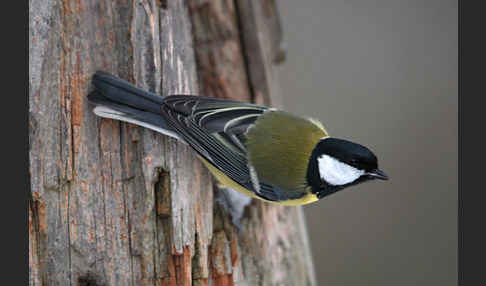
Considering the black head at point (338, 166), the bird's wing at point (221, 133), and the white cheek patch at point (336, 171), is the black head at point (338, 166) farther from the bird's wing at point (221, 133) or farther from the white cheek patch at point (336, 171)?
the bird's wing at point (221, 133)

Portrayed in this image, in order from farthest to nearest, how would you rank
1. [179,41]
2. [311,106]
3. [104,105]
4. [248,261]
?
1. [311,106]
2. [248,261]
3. [179,41]
4. [104,105]

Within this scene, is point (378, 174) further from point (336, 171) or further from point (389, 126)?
point (389, 126)

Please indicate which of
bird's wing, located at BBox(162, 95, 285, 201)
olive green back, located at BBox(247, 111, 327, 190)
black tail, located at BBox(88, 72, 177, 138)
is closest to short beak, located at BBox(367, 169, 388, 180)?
olive green back, located at BBox(247, 111, 327, 190)

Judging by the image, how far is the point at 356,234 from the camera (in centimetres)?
388

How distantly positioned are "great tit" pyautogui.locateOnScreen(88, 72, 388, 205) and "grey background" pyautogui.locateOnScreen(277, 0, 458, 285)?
1861mm

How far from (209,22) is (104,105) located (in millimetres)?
1177

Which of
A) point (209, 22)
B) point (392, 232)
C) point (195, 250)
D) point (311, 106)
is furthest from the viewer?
point (311, 106)

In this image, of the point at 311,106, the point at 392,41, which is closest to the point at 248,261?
the point at 311,106

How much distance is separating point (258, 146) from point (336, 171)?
1.31ft

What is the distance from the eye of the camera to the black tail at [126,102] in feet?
5.83

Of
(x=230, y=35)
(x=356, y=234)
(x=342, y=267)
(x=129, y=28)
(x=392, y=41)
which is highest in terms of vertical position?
(x=392, y=41)

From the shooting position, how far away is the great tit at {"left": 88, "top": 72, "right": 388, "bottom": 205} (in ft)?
6.16

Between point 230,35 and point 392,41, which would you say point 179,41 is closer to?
point 230,35

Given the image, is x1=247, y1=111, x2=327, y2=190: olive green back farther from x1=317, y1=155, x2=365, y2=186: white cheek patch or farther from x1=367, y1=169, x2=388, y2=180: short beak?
x1=367, y1=169, x2=388, y2=180: short beak
